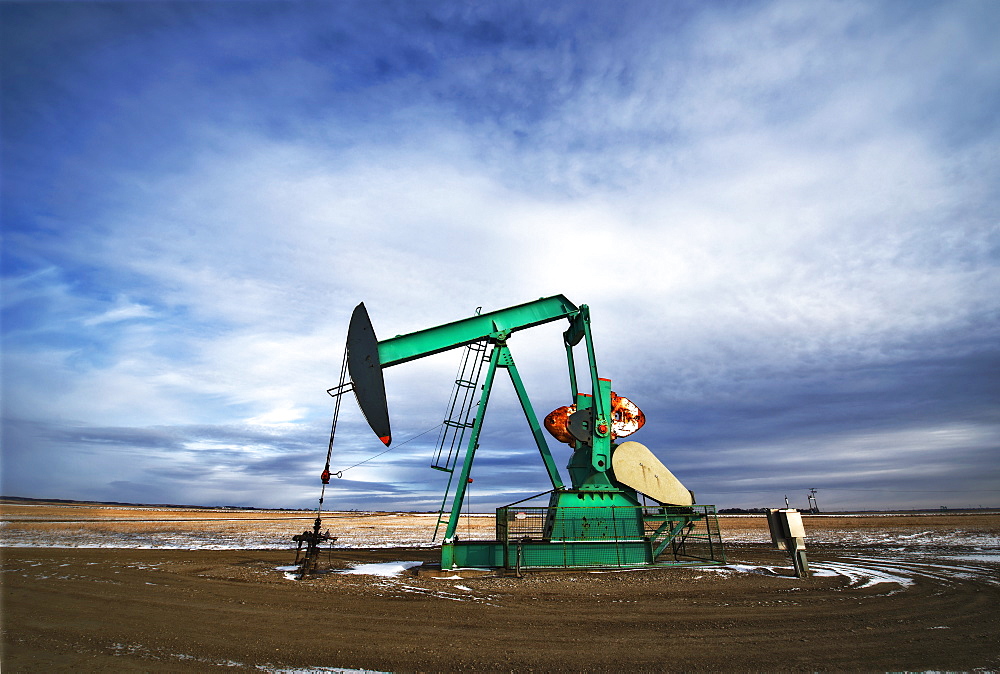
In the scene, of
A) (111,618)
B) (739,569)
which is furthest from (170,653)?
(739,569)

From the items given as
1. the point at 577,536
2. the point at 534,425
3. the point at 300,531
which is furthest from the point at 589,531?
the point at 300,531

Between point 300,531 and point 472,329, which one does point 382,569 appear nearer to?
point 472,329

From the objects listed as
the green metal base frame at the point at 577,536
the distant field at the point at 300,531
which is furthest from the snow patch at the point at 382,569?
the distant field at the point at 300,531

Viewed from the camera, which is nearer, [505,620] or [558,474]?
[505,620]

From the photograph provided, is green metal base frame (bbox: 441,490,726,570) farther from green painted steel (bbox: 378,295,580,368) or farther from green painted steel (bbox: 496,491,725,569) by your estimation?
green painted steel (bbox: 378,295,580,368)

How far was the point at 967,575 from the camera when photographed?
1055 cm

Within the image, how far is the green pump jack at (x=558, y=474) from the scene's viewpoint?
11250mm

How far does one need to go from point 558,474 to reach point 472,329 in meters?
4.19

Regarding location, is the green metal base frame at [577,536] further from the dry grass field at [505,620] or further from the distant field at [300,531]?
the distant field at [300,531]

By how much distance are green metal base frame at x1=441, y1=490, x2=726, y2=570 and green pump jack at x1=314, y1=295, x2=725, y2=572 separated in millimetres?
23

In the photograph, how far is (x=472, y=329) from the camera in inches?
482

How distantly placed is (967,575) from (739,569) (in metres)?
4.43

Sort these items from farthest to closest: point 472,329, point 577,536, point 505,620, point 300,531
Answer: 1. point 300,531
2. point 472,329
3. point 577,536
4. point 505,620

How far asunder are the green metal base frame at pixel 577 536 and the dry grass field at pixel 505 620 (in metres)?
0.57
